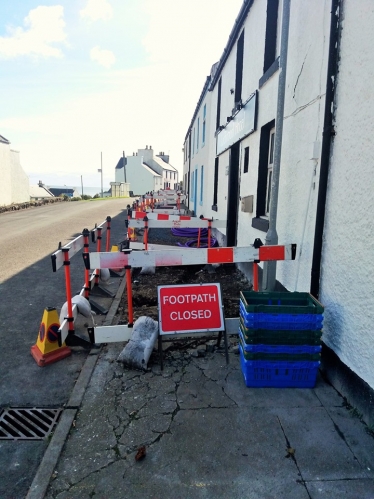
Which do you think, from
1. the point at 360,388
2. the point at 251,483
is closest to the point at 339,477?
the point at 251,483

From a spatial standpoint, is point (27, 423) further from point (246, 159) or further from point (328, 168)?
point (246, 159)

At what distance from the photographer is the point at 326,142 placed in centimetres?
377

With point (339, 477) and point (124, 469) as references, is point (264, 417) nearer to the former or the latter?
point (339, 477)

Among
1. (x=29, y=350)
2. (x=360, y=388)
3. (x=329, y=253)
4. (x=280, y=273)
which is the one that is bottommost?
(x=29, y=350)

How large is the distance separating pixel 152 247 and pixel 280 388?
5449 millimetres

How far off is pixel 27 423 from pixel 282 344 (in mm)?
2578

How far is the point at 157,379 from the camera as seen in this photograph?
383 cm

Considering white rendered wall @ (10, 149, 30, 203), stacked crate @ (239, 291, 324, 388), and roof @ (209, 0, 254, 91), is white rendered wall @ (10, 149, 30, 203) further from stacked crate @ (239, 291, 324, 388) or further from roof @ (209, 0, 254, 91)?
stacked crate @ (239, 291, 324, 388)

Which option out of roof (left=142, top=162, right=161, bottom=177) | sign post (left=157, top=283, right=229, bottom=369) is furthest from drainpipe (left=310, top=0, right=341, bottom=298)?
roof (left=142, top=162, right=161, bottom=177)

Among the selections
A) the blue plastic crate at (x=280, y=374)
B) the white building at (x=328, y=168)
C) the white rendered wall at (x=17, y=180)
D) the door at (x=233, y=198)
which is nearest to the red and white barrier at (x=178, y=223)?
the door at (x=233, y=198)

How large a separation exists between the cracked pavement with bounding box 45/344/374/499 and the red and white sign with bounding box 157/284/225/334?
0.56 meters

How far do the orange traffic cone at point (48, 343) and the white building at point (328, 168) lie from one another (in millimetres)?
2975

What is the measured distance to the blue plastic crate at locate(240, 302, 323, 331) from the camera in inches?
137

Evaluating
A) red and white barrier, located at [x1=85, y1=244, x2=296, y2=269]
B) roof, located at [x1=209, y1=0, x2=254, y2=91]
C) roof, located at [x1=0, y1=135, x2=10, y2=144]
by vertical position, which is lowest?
red and white barrier, located at [x1=85, y1=244, x2=296, y2=269]
